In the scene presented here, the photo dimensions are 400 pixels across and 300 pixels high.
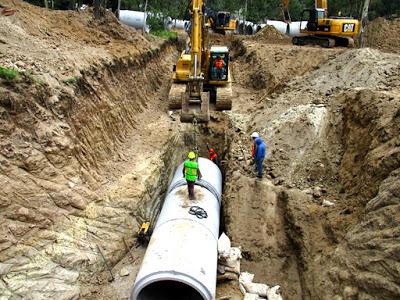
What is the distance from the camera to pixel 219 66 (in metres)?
15.6

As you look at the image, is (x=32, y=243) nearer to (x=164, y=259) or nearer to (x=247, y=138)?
(x=164, y=259)

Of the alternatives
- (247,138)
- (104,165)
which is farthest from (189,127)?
(104,165)

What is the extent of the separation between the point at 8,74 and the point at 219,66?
8.38m

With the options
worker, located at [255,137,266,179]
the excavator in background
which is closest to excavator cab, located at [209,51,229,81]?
worker, located at [255,137,266,179]

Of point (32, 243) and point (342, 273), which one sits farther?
point (32, 243)

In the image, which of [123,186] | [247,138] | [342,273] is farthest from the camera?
[247,138]

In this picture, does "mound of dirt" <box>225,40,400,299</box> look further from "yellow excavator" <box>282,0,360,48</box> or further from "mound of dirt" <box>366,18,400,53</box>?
"mound of dirt" <box>366,18,400,53</box>

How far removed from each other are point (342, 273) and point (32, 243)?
253 inches

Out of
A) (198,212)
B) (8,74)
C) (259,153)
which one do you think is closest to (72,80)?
(8,74)

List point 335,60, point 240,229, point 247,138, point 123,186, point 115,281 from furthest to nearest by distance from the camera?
point 335,60
point 247,138
point 123,186
point 240,229
point 115,281

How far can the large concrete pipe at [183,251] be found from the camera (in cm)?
724

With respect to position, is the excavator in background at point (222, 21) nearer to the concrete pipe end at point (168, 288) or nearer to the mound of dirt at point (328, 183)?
the mound of dirt at point (328, 183)

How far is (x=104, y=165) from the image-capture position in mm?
11625

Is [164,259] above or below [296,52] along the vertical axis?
below
